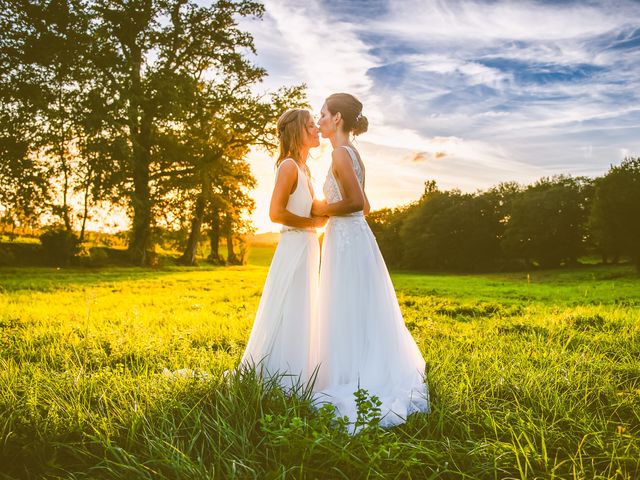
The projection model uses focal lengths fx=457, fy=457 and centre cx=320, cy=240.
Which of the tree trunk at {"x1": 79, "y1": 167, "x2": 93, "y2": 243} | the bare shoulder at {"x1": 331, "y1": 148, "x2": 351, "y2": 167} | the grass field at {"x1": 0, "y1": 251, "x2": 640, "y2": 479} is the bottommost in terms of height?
the grass field at {"x1": 0, "y1": 251, "x2": 640, "y2": 479}

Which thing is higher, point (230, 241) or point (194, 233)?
point (194, 233)

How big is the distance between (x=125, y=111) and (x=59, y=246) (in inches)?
359

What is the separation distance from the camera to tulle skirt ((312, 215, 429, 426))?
170 inches

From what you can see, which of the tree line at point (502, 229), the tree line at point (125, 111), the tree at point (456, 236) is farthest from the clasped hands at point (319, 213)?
the tree at point (456, 236)

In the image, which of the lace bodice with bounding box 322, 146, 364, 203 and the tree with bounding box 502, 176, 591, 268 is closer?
the lace bodice with bounding box 322, 146, 364, 203

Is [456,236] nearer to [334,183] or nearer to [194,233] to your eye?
[194,233]

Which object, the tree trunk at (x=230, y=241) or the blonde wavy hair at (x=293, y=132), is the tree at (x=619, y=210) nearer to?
the tree trunk at (x=230, y=241)

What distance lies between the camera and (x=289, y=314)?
4.68 meters

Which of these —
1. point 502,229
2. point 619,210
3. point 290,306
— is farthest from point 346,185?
point 502,229

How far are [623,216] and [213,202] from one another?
102ft

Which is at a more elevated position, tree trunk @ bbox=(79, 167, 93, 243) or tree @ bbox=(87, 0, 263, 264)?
tree @ bbox=(87, 0, 263, 264)

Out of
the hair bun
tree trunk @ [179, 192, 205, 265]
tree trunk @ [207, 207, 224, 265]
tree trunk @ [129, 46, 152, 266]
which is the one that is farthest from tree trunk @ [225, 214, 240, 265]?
the hair bun

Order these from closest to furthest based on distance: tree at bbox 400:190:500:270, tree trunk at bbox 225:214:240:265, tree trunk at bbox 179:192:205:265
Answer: tree trunk at bbox 179:192:205:265, tree trunk at bbox 225:214:240:265, tree at bbox 400:190:500:270

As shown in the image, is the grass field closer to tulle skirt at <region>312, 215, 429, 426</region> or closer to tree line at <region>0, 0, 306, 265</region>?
tulle skirt at <region>312, 215, 429, 426</region>
